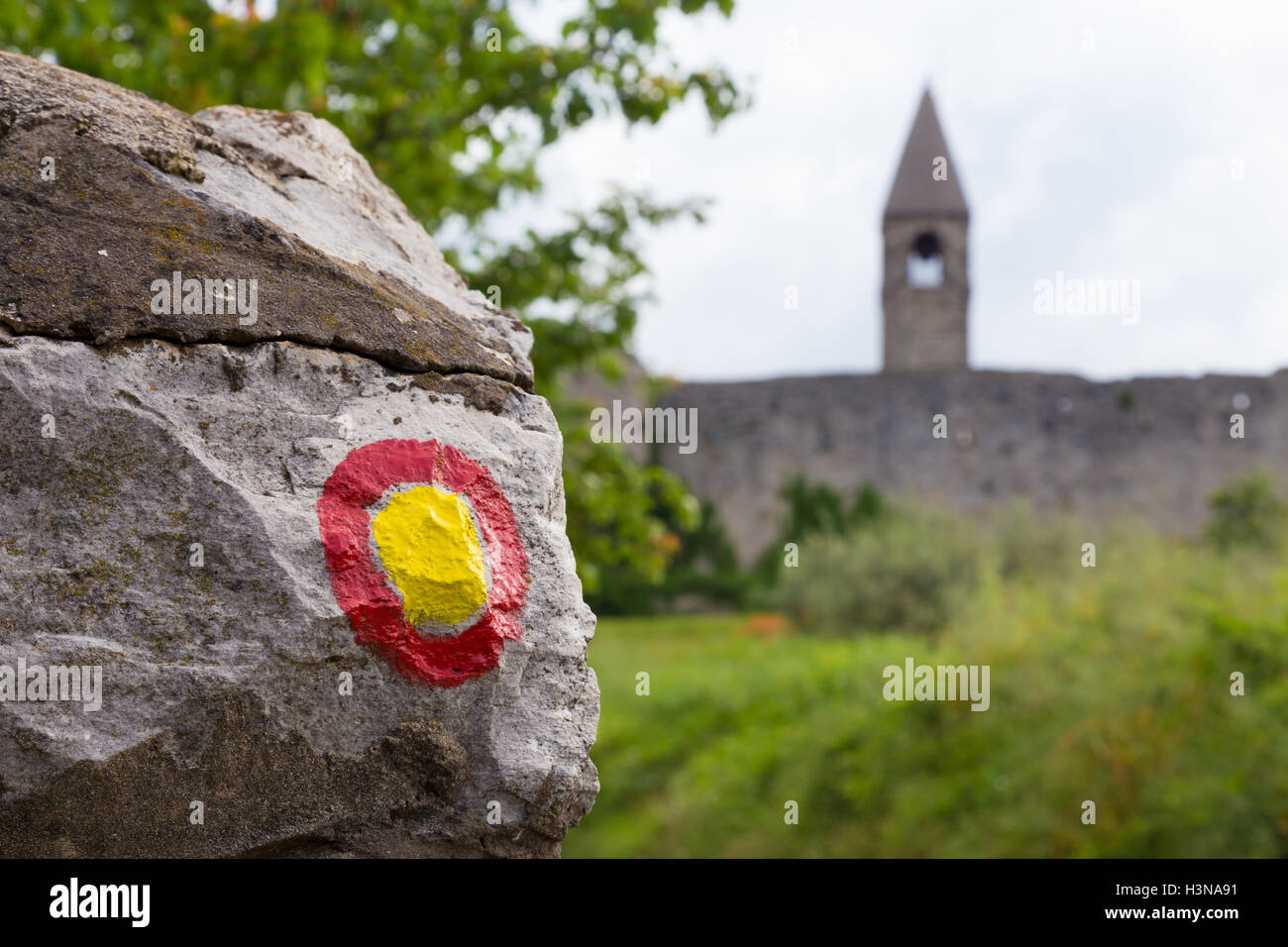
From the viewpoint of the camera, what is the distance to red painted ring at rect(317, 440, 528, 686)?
179 cm

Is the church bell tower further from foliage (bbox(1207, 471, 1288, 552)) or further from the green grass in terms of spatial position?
the green grass

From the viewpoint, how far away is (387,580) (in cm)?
181

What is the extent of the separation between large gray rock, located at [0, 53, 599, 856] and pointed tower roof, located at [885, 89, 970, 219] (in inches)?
865

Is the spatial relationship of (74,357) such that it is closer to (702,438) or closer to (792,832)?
(792,832)

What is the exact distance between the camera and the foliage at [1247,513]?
12719mm

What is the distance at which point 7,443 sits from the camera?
167 cm

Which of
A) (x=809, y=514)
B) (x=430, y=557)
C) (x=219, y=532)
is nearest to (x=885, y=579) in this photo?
(x=809, y=514)

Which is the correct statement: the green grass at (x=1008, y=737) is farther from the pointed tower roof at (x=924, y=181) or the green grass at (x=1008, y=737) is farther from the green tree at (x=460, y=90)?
the pointed tower roof at (x=924, y=181)

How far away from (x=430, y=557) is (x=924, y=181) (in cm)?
2262

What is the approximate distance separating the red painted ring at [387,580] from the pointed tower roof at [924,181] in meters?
22.0

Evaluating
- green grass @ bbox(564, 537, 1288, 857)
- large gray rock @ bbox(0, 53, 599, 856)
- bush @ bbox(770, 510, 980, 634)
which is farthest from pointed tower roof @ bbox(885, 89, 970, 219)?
large gray rock @ bbox(0, 53, 599, 856)

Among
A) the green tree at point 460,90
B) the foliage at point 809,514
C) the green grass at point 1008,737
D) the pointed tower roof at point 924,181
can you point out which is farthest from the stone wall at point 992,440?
the green tree at point 460,90

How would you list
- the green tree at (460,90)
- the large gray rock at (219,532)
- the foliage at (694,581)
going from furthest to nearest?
the foliage at (694,581) < the green tree at (460,90) < the large gray rock at (219,532)
